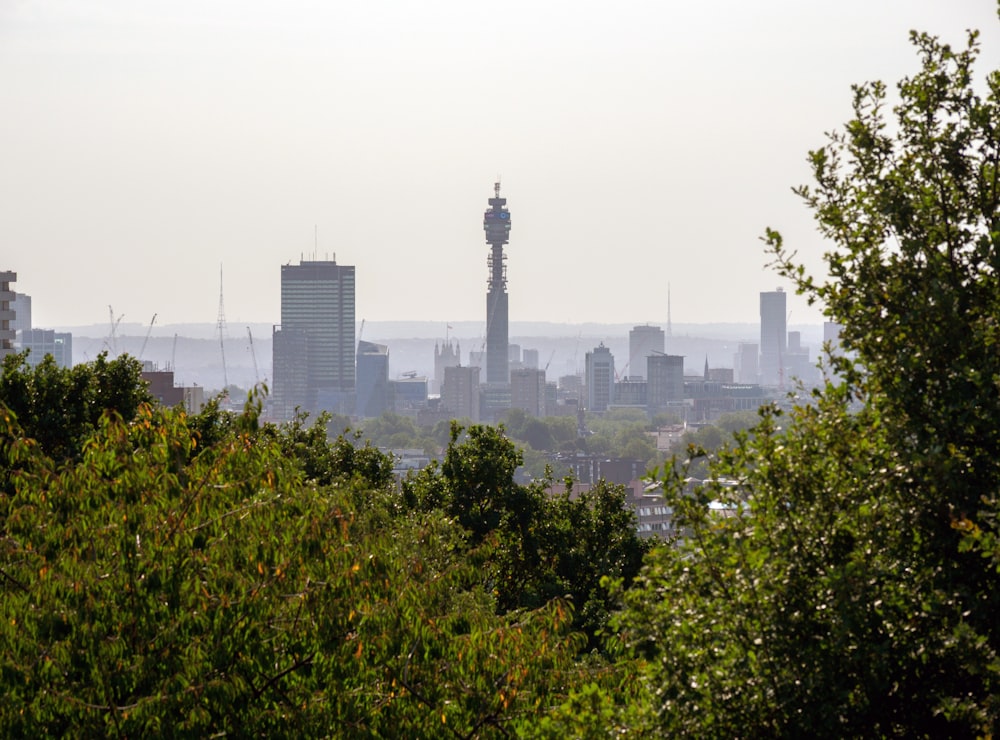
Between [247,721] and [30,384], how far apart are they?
1445 cm

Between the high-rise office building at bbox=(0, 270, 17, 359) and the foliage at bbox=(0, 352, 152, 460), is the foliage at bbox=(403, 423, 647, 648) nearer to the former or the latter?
the foliage at bbox=(0, 352, 152, 460)

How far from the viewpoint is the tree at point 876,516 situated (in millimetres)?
7031

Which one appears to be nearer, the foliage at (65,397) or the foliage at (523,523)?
the foliage at (65,397)

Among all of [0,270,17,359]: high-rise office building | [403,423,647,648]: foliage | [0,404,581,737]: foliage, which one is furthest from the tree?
[0,270,17,359]: high-rise office building

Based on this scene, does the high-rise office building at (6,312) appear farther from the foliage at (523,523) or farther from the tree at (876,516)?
the tree at (876,516)

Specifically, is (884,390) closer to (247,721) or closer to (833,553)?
(833,553)

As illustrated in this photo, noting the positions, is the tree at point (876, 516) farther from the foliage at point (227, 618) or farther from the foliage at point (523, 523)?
the foliage at point (523, 523)

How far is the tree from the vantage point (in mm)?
7031

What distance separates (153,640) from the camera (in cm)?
830

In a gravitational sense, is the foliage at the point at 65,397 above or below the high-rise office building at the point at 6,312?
below

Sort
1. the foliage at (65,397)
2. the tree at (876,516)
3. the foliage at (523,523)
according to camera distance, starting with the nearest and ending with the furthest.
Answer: the tree at (876,516) → the foliage at (65,397) → the foliage at (523,523)

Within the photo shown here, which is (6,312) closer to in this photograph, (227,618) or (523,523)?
(523,523)

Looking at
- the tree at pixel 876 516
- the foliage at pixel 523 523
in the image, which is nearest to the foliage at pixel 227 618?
the tree at pixel 876 516

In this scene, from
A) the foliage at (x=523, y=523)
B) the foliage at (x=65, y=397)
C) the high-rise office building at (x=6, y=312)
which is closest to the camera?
the foliage at (x=65, y=397)
